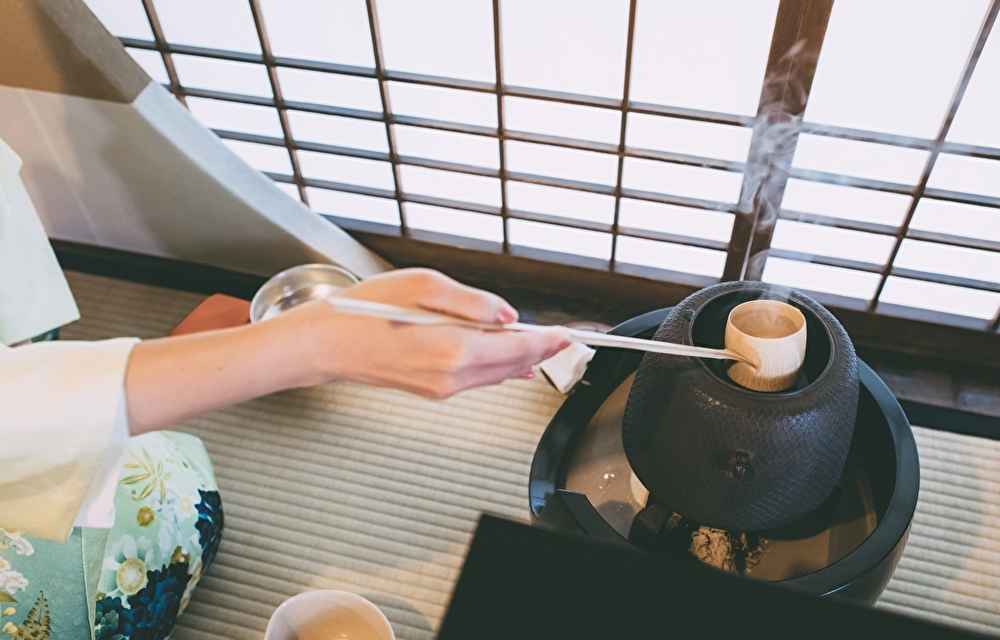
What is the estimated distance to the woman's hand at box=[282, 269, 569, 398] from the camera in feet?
3.37

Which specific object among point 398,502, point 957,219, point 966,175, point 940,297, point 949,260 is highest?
point 966,175

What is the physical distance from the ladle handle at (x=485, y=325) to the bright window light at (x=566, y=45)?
892 mm

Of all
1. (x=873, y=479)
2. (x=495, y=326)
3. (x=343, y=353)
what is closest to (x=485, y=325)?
(x=495, y=326)

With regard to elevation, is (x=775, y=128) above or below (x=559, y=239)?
above

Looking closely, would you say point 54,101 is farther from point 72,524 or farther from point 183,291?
point 72,524

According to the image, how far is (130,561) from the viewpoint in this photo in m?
1.64

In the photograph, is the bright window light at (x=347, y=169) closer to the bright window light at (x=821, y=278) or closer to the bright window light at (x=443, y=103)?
the bright window light at (x=443, y=103)

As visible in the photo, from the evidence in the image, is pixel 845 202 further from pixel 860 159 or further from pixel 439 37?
pixel 439 37

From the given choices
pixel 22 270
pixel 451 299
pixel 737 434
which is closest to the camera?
pixel 451 299

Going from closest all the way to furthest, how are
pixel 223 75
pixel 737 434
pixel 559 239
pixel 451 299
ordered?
pixel 451 299 < pixel 737 434 < pixel 223 75 < pixel 559 239

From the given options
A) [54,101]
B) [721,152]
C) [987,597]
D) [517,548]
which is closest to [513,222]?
[721,152]

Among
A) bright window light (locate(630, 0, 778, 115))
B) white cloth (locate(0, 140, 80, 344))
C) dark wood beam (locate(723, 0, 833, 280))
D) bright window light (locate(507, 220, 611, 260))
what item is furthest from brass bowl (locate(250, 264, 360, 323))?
dark wood beam (locate(723, 0, 833, 280))

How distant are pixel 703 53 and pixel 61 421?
1.40 metres

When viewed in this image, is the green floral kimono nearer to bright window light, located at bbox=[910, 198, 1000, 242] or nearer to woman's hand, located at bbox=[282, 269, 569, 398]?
woman's hand, located at bbox=[282, 269, 569, 398]
